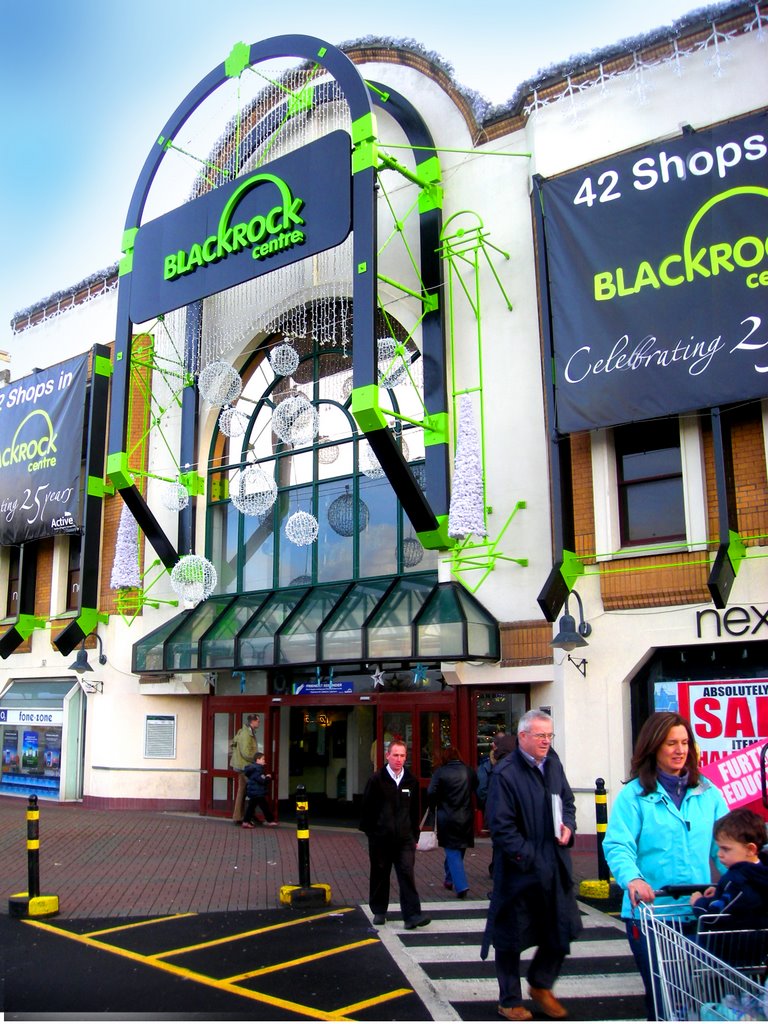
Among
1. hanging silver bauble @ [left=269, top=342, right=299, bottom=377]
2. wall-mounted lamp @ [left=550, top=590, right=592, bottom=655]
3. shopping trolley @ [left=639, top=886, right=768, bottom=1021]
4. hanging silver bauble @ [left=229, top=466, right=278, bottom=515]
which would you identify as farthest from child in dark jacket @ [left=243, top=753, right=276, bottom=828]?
shopping trolley @ [left=639, top=886, right=768, bottom=1021]

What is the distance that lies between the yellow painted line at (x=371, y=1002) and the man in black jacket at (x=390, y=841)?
199cm

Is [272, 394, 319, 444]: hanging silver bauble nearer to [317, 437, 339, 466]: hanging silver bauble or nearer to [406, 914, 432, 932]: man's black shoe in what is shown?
[317, 437, 339, 466]: hanging silver bauble

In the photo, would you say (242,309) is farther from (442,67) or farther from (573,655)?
(573,655)

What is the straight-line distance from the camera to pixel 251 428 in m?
20.3

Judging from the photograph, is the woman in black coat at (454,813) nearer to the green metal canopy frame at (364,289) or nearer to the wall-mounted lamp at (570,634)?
the wall-mounted lamp at (570,634)

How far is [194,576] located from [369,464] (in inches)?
154

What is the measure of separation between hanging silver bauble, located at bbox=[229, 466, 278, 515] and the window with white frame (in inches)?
266

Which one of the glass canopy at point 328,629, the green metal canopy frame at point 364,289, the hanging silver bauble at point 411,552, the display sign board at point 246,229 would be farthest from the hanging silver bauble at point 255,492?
the display sign board at point 246,229

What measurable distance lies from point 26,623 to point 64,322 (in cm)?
748

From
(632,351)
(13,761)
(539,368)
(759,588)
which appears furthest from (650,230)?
(13,761)

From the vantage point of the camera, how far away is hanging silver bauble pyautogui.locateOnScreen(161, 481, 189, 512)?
64.1 feet

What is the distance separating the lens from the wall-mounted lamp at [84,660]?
20.0 meters

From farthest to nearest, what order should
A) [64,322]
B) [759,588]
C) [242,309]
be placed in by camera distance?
[64,322] → [242,309] → [759,588]

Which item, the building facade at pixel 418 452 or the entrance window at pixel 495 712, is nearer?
the building facade at pixel 418 452
